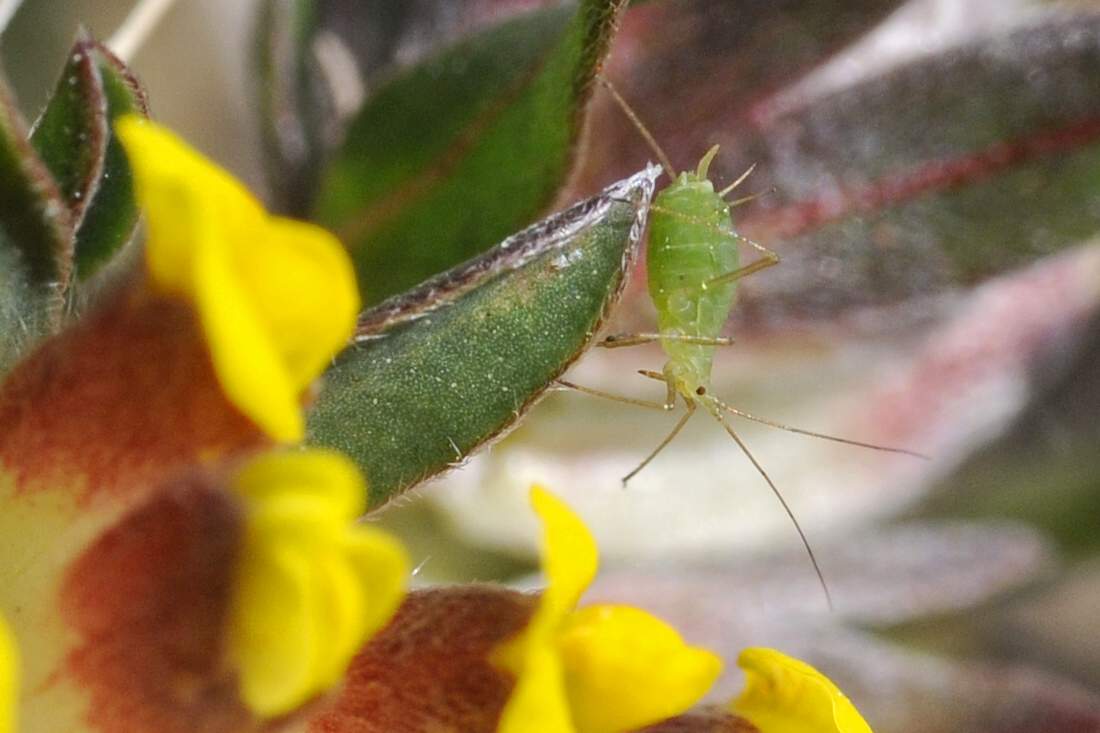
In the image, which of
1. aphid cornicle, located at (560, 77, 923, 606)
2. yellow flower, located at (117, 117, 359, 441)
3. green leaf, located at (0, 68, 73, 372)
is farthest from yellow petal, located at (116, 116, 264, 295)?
aphid cornicle, located at (560, 77, 923, 606)

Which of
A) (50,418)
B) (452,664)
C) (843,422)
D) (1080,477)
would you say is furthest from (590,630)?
(1080,477)

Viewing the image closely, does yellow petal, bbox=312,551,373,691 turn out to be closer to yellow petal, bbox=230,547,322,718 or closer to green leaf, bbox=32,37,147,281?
yellow petal, bbox=230,547,322,718

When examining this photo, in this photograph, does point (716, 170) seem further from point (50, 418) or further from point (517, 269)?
point (50, 418)

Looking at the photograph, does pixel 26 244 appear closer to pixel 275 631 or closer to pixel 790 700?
pixel 275 631

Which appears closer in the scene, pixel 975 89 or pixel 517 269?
pixel 517 269

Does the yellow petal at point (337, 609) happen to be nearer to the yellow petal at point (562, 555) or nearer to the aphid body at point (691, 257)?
the yellow petal at point (562, 555)

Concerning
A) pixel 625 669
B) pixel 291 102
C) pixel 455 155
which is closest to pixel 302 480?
pixel 625 669

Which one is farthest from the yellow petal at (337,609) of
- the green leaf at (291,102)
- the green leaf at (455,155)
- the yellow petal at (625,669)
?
the green leaf at (291,102)
